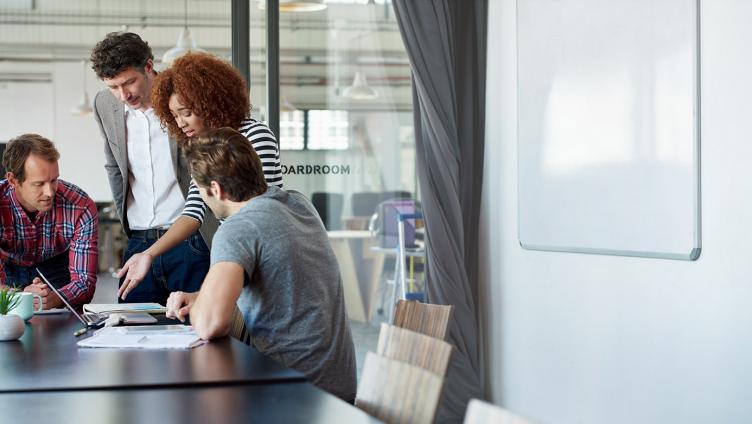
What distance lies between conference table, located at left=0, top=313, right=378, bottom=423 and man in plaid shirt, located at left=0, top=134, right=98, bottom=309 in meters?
0.90

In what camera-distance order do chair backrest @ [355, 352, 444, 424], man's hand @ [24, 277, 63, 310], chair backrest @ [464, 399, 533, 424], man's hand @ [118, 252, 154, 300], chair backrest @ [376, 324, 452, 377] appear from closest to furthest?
chair backrest @ [464, 399, 533, 424]
chair backrest @ [355, 352, 444, 424]
chair backrest @ [376, 324, 452, 377]
man's hand @ [118, 252, 154, 300]
man's hand @ [24, 277, 63, 310]

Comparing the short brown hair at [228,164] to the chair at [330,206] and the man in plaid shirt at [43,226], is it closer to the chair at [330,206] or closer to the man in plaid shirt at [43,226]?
the man in plaid shirt at [43,226]

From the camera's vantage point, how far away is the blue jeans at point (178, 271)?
3.70 metres

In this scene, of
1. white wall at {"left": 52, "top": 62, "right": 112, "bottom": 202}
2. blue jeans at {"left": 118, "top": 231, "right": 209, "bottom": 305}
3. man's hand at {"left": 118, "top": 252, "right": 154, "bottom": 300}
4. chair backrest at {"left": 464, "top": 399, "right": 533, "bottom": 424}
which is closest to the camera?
chair backrest at {"left": 464, "top": 399, "right": 533, "bottom": 424}

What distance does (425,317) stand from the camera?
292 cm

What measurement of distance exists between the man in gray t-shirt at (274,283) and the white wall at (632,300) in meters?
1.41

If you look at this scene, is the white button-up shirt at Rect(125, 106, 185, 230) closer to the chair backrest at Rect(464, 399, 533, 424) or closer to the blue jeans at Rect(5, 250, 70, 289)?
the blue jeans at Rect(5, 250, 70, 289)

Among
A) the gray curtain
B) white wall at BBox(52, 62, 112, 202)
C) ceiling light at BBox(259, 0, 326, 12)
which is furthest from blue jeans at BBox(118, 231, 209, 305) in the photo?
white wall at BBox(52, 62, 112, 202)

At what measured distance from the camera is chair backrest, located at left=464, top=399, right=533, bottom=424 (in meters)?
1.32

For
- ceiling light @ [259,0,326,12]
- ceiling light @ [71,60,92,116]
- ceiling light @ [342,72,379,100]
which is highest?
ceiling light @ [71,60,92,116]

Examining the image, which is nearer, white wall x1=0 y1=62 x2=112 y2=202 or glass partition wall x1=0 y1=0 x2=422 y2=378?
glass partition wall x1=0 y1=0 x2=422 y2=378

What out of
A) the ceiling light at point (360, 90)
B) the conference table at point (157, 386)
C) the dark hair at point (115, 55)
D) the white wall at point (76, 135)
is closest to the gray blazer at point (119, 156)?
the dark hair at point (115, 55)

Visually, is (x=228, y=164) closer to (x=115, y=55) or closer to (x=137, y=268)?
(x=137, y=268)

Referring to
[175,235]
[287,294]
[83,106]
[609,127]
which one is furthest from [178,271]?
[83,106]
